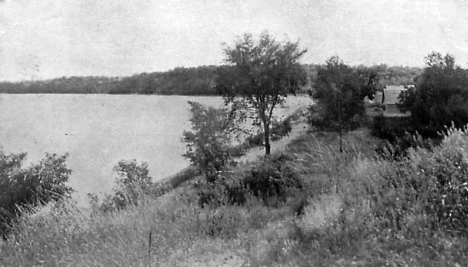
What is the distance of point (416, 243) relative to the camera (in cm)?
Result: 467

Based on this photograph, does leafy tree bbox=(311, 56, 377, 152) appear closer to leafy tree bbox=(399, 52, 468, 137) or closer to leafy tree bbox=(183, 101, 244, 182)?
leafy tree bbox=(399, 52, 468, 137)

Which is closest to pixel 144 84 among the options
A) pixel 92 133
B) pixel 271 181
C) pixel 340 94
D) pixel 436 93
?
pixel 92 133

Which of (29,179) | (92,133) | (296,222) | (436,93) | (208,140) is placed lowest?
(29,179)

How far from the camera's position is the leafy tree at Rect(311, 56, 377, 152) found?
722 inches

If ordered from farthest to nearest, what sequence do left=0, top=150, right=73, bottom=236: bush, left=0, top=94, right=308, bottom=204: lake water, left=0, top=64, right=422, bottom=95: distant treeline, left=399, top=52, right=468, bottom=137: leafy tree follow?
left=0, top=64, right=422, bottom=95: distant treeline < left=399, top=52, right=468, bottom=137: leafy tree < left=0, top=94, right=308, bottom=204: lake water < left=0, top=150, right=73, bottom=236: bush

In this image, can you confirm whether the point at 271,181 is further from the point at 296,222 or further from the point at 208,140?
the point at 208,140

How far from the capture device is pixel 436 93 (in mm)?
17109

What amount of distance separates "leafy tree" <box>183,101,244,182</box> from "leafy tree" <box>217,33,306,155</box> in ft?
8.38

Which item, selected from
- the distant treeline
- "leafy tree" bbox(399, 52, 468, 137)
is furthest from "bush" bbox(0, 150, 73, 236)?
"leafy tree" bbox(399, 52, 468, 137)

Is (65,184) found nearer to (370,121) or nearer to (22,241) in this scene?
(22,241)

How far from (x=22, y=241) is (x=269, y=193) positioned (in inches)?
208

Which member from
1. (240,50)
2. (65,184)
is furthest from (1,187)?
(240,50)

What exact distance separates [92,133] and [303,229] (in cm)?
1288

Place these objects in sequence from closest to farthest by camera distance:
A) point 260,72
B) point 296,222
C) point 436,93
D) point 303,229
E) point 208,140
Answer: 1. point 303,229
2. point 296,222
3. point 208,140
4. point 436,93
5. point 260,72
